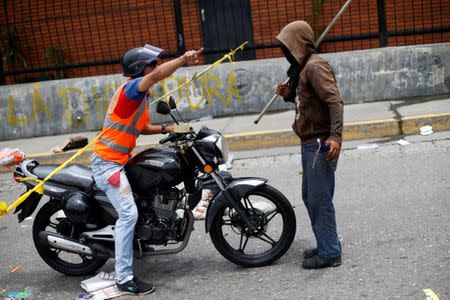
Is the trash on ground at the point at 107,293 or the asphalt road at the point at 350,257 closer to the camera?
the asphalt road at the point at 350,257

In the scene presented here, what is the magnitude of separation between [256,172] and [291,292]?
3.42m

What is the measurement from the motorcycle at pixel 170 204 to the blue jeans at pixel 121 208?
0.47 ft

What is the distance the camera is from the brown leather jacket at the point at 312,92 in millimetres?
4484

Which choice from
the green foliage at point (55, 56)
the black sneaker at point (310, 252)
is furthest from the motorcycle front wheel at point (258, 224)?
the green foliage at point (55, 56)

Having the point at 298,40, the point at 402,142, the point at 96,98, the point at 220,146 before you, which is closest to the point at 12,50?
the point at 96,98

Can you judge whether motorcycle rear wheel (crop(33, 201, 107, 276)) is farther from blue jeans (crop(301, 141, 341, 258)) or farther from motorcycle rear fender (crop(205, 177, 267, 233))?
blue jeans (crop(301, 141, 341, 258))

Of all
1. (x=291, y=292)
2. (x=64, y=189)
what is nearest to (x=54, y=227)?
(x=64, y=189)

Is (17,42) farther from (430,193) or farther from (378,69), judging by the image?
(430,193)

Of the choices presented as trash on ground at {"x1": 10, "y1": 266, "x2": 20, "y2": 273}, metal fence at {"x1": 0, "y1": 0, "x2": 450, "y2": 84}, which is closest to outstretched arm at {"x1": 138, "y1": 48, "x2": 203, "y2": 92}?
trash on ground at {"x1": 10, "y1": 266, "x2": 20, "y2": 273}

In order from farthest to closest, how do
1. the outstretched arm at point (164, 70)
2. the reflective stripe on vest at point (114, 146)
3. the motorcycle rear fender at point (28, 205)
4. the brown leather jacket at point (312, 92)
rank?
1. the motorcycle rear fender at point (28, 205)
2. the reflective stripe on vest at point (114, 146)
3. the brown leather jacket at point (312, 92)
4. the outstretched arm at point (164, 70)

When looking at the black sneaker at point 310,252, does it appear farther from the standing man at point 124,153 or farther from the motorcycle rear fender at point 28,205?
the motorcycle rear fender at point 28,205

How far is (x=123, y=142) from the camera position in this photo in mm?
4719

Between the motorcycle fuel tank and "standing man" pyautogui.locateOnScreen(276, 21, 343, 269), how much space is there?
92 centimetres

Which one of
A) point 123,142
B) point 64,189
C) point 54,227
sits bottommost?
point 54,227
